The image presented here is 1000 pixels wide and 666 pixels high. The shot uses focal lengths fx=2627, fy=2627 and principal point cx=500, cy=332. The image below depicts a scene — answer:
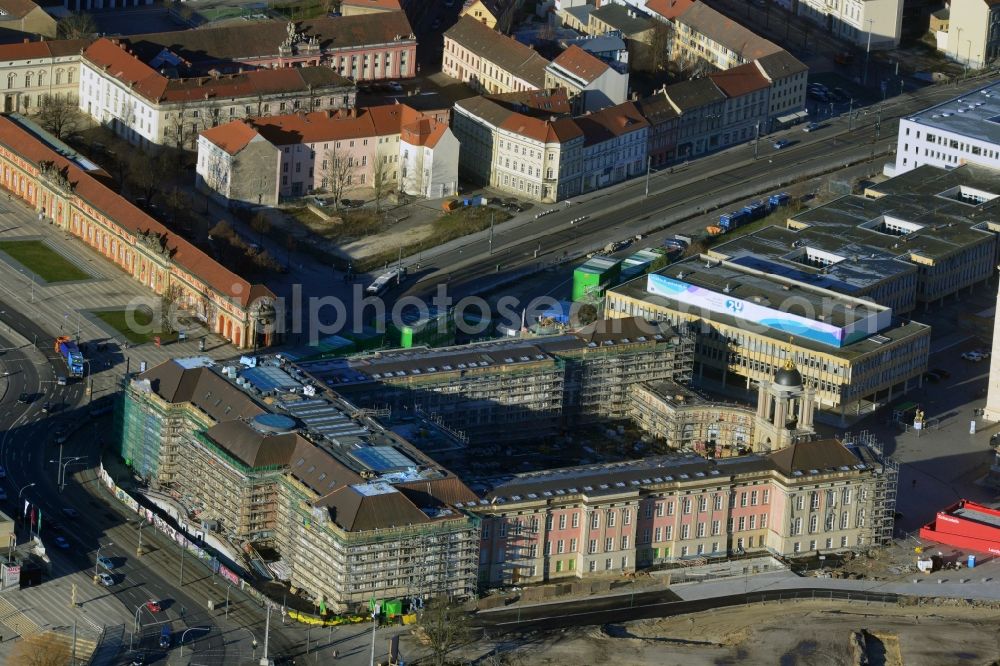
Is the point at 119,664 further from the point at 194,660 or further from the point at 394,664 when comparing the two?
the point at 394,664

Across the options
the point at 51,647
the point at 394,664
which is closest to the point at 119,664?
the point at 51,647

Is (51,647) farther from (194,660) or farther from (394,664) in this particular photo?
(394,664)

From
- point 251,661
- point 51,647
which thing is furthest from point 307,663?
point 51,647

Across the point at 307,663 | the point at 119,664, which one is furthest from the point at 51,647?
the point at 307,663
